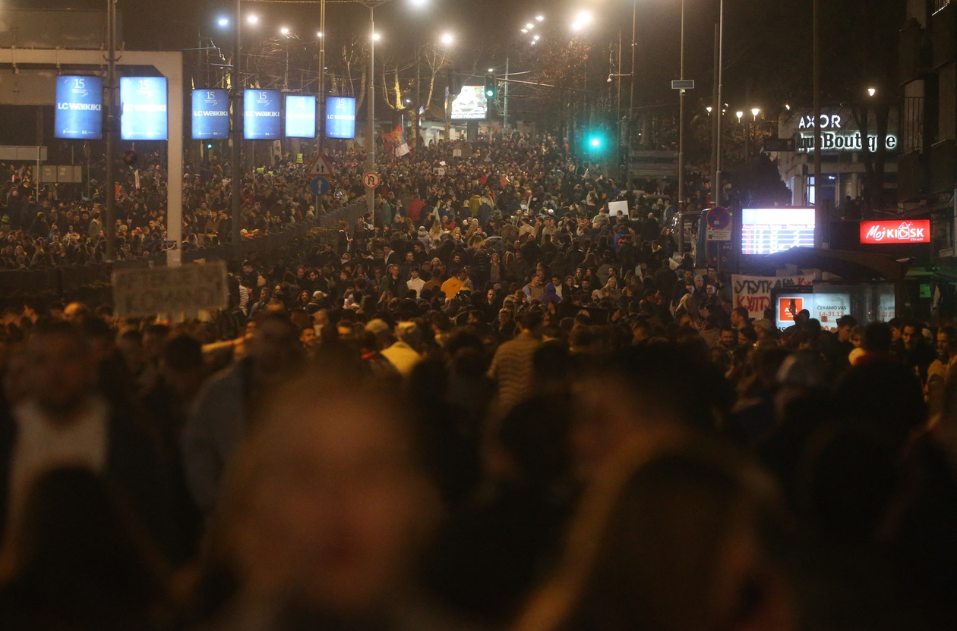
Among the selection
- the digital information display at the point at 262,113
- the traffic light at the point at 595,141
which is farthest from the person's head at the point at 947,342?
the traffic light at the point at 595,141

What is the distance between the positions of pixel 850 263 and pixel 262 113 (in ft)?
82.4

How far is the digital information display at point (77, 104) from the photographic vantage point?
32531mm

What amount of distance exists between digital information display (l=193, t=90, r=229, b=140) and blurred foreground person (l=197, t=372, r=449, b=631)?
3985cm

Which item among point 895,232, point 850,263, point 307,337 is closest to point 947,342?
point 307,337

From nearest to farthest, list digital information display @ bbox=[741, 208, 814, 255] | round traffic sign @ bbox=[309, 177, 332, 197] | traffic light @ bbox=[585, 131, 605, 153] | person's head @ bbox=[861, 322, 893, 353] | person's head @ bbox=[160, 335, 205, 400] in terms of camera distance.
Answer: person's head @ bbox=[160, 335, 205, 400], person's head @ bbox=[861, 322, 893, 353], digital information display @ bbox=[741, 208, 814, 255], round traffic sign @ bbox=[309, 177, 332, 197], traffic light @ bbox=[585, 131, 605, 153]

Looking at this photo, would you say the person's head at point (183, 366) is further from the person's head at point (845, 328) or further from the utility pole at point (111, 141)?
the utility pole at point (111, 141)

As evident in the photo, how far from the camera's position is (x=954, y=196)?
2814cm

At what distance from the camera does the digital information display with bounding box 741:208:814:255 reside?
2858cm

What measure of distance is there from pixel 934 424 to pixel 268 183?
43.5 m

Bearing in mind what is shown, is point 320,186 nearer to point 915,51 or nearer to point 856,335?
point 915,51

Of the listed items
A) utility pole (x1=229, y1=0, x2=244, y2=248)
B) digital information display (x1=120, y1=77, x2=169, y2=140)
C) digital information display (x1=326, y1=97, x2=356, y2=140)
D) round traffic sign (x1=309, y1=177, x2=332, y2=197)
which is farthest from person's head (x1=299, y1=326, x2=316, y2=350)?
digital information display (x1=326, y1=97, x2=356, y2=140)

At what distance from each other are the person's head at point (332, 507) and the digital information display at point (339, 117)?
4320 cm

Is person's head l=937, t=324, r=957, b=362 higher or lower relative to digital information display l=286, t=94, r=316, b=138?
lower

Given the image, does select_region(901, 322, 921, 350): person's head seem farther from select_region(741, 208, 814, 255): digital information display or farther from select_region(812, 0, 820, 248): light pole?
select_region(741, 208, 814, 255): digital information display
